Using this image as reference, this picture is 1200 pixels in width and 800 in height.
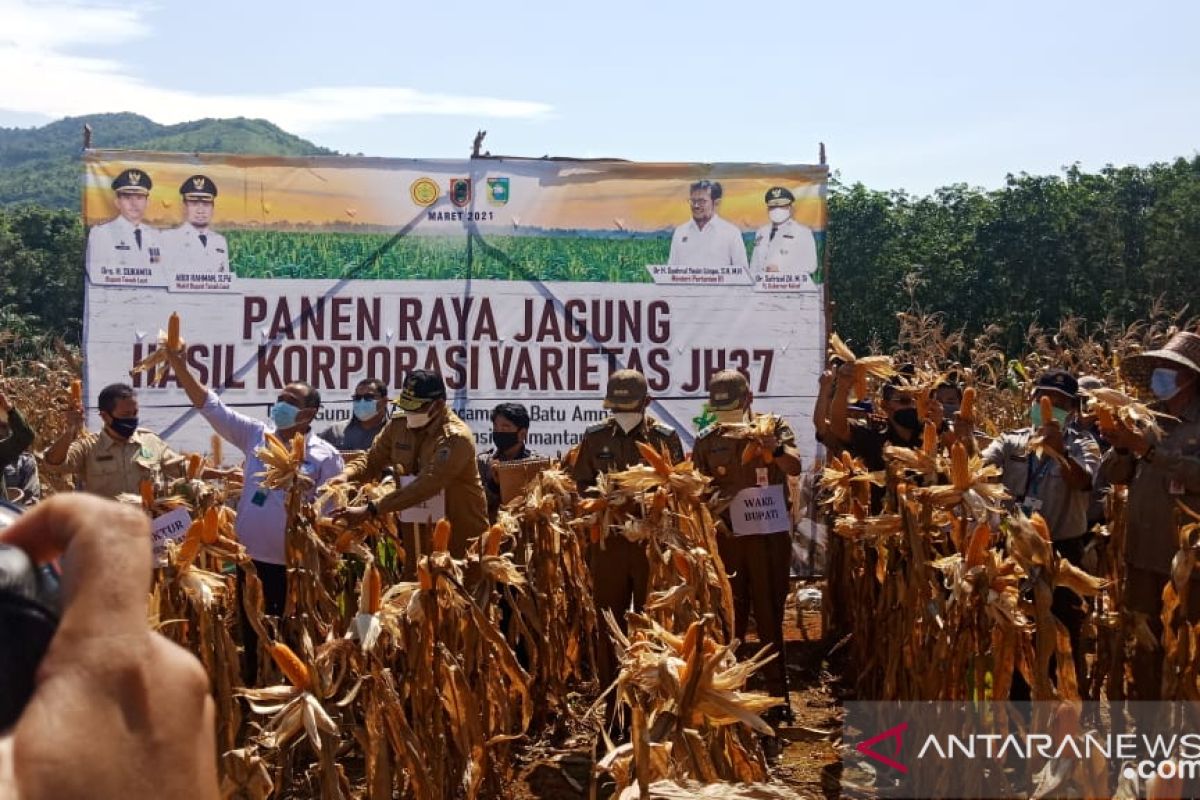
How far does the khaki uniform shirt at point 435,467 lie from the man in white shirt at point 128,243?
4048 millimetres

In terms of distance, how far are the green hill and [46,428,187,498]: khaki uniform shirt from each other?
313 ft

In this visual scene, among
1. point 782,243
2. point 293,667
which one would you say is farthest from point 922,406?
point 293,667

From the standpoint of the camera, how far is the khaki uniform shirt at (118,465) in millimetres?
6680

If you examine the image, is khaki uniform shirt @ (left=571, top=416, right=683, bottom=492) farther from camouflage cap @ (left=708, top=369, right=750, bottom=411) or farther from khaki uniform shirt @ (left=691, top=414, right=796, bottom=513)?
camouflage cap @ (left=708, top=369, right=750, bottom=411)

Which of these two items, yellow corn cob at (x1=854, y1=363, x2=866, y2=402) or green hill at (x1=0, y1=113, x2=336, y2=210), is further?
green hill at (x1=0, y1=113, x2=336, y2=210)

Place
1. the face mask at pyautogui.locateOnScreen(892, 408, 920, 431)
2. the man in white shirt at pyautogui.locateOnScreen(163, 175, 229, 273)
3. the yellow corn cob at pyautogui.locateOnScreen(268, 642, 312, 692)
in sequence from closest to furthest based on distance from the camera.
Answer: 1. the yellow corn cob at pyautogui.locateOnScreen(268, 642, 312, 692)
2. the face mask at pyautogui.locateOnScreen(892, 408, 920, 431)
3. the man in white shirt at pyautogui.locateOnScreen(163, 175, 229, 273)

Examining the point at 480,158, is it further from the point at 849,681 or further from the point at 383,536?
the point at 849,681

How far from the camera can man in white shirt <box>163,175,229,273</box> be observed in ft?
31.6

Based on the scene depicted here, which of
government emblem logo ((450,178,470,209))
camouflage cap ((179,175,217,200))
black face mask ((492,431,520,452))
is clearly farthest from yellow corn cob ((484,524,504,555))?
camouflage cap ((179,175,217,200))

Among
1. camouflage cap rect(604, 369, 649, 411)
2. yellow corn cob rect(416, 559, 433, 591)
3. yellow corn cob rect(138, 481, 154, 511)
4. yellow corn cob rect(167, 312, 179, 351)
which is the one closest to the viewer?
yellow corn cob rect(416, 559, 433, 591)

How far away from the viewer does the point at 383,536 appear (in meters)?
6.48

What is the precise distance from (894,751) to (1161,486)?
5.21 feet

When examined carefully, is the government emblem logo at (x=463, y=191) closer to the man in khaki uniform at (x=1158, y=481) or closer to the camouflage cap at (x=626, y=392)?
the camouflage cap at (x=626, y=392)

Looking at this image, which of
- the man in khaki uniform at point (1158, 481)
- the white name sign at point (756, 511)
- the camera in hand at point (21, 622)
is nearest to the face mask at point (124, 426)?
the white name sign at point (756, 511)
